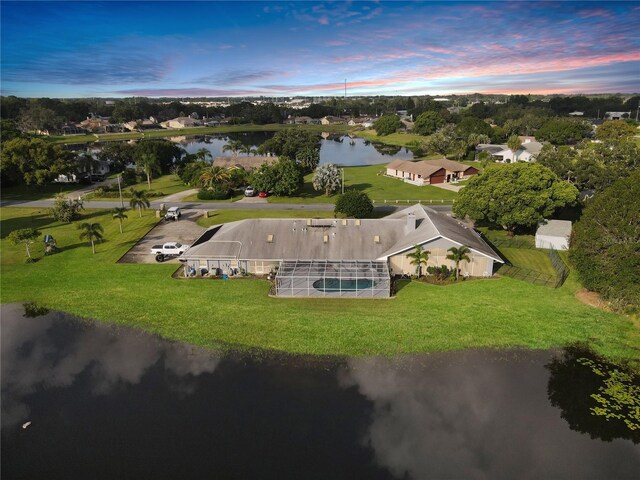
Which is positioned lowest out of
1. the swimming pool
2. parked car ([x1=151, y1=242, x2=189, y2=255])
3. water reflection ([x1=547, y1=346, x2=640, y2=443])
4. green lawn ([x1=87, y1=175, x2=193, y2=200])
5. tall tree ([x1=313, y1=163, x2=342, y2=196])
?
water reflection ([x1=547, y1=346, x2=640, y2=443])

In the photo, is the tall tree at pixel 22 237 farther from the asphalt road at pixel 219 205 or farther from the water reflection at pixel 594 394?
the water reflection at pixel 594 394

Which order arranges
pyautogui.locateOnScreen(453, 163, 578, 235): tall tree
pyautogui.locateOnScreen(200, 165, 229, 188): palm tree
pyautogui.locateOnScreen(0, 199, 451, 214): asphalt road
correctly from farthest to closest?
pyautogui.locateOnScreen(200, 165, 229, 188): palm tree < pyautogui.locateOnScreen(0, 199, 451, 214): asphalt road < pyautogui.locateOnScreen(453, 163, 578, 235): tall tree

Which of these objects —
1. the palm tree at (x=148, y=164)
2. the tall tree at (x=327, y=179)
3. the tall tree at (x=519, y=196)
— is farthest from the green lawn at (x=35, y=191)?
the tall tree at (x=519, y=196)

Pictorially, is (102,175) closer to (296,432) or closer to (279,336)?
(279,336)

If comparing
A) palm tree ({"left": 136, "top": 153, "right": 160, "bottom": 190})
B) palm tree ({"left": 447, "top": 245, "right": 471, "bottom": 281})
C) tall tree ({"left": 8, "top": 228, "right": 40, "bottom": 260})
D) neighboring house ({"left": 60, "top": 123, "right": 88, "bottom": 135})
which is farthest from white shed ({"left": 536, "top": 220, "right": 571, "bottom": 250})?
neighboring house ({"left": 60, "top": 123, "right": 88, "bottom": 135})

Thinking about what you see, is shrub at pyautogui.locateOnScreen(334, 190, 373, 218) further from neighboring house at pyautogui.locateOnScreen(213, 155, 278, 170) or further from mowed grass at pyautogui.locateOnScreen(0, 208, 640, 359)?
neighboring house at pyautogui.locateOnScreen(213, 155, 278, 170)
